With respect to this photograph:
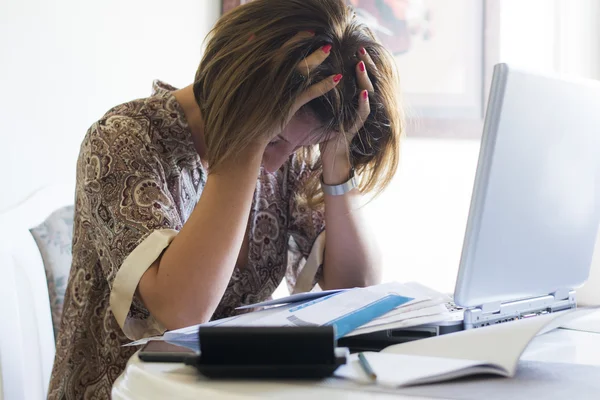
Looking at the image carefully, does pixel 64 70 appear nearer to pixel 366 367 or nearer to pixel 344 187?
pixel 344 187

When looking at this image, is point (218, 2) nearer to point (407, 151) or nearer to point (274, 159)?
point (407, 151)

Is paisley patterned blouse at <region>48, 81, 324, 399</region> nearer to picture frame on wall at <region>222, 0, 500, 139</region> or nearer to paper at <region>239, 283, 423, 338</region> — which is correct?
paper at <region>239, 283, 423, 338</region>

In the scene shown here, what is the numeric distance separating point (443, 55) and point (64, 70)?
1.15m

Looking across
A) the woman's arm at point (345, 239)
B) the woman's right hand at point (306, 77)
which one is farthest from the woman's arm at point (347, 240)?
the woman's right hand at point (306, 77)

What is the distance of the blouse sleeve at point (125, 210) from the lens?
1037mm

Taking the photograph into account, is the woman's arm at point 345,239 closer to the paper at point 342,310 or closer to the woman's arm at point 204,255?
the woman's arm at point 204,255

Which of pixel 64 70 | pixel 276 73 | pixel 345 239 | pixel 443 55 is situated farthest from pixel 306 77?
pixel 443 55

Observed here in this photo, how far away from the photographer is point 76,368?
116 cm

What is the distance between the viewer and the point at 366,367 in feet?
2.11

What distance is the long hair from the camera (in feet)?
3.37

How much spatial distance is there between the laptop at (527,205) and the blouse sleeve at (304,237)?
51cm

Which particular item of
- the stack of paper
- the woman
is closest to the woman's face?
the woman

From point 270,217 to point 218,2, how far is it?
4.29 feet

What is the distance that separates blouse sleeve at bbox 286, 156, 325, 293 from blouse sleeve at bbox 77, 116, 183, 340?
34cm
